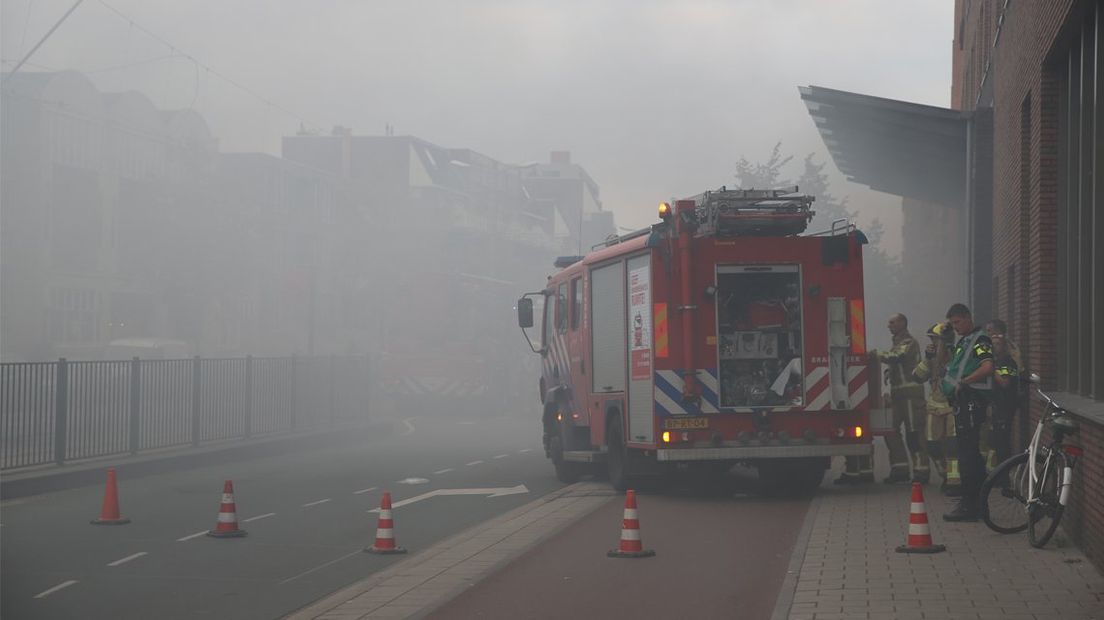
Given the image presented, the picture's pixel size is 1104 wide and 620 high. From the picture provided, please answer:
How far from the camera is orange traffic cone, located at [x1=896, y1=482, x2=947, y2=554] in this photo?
9.76m

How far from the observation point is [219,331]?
6006cm

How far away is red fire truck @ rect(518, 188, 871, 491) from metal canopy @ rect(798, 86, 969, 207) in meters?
7.21

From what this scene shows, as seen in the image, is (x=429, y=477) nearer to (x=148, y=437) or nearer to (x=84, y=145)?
(x=148, y=437)

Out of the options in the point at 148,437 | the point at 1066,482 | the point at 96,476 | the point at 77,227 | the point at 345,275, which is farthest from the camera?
the point at 345,275

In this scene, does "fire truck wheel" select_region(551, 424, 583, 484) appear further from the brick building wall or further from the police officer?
the police officer

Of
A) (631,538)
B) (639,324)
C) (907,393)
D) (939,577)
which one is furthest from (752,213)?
(939,577)

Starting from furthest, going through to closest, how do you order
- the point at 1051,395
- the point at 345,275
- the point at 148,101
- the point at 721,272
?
the point at 345,275 < the point at 148,101 < the point at 721,272 < the point at 1051,395

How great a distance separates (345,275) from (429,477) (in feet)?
160

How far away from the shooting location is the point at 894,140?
82.4 feet

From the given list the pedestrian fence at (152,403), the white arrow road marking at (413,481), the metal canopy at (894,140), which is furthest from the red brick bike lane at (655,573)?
the metal canopy at (894,140)

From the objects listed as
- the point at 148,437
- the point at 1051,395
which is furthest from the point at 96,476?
the point at 1051,395

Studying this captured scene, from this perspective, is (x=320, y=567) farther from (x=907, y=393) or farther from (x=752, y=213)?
(x=907, y=393)

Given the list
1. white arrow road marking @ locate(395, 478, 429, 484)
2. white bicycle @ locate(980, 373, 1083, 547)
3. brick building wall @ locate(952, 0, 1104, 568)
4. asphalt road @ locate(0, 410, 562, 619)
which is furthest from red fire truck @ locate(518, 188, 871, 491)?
white arrow road marking @ locate(395, 478, 429, 484)

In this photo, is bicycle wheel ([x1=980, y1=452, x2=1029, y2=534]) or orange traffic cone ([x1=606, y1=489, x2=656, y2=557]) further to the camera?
orange traffic cone ([x1=606, y1=489, x2=656, y2=557])
